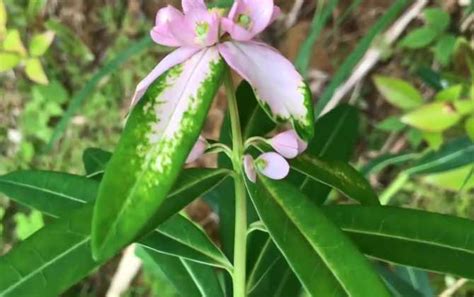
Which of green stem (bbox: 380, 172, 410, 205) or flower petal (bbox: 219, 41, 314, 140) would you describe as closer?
flower petal (bbox: 219, 41, 314, 140)

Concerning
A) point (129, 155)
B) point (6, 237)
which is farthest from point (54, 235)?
point (6, 237)

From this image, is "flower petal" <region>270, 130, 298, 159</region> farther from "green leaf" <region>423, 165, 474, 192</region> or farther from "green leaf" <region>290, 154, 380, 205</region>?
"green leaf" <region>423, 165, 474, 192</region>

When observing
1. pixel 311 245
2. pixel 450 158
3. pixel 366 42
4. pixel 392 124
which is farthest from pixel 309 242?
pixel 392 124

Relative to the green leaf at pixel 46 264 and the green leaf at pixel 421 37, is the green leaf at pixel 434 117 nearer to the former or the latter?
the green leaf at pixel 421 37

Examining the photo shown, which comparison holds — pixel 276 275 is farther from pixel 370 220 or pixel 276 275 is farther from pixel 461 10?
pixel 461 10

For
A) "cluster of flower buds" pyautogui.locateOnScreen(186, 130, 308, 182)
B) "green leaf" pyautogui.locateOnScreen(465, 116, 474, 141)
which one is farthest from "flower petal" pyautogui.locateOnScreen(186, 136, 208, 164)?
"green leaf" pyautogui.locateOnScreen(465, 116, 474, 141)

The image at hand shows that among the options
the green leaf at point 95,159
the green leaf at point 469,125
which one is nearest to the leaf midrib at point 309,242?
the green leaf at point 95,159
